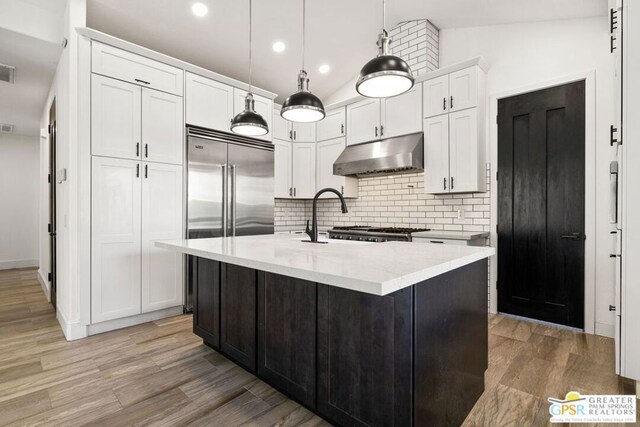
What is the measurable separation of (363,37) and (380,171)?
1766mm

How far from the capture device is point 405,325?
1.34m

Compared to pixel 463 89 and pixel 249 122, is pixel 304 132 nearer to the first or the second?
pixel 463 89

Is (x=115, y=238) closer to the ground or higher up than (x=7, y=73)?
closer to the ground

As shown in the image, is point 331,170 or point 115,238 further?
point 331,170

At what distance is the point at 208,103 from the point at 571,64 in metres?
3.90

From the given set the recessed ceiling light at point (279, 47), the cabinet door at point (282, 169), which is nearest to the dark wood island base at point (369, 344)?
the cabinet door at point (282, 169)

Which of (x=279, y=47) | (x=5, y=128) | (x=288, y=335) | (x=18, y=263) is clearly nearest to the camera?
(x=288, y=335)

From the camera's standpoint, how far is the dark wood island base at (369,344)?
138 centimetres

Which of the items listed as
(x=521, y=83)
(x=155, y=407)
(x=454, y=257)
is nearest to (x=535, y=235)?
(x=521, y=83)

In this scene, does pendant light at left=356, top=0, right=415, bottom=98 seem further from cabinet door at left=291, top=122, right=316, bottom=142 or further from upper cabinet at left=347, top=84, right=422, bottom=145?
cabinet door at left=291, top=122, right=316, bottom=142

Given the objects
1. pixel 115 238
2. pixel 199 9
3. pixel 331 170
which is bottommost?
pixel 115 238

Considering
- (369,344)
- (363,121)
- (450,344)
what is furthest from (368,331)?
(363,121)

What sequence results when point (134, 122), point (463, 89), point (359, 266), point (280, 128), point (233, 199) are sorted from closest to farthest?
point (359, 266) → point (134, 122) → point (463, 89) → point (233, 199) → point (280, 128)

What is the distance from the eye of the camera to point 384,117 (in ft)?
14.2
